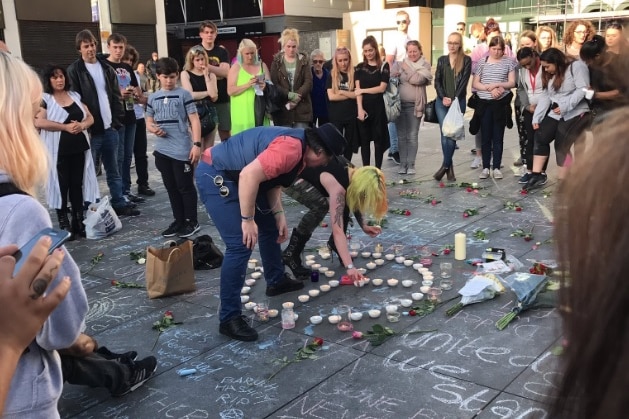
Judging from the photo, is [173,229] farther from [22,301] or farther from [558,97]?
[22,301]

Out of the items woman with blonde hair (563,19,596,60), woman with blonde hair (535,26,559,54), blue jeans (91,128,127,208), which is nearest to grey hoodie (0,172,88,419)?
blue jeans (91,128,127,208)

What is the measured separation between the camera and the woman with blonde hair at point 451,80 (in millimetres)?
8109

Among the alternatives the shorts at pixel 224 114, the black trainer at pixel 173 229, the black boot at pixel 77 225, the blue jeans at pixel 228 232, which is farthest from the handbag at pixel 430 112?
the blue jeans at pixel 228 232

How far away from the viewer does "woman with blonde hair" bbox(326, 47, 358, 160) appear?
8219 mm

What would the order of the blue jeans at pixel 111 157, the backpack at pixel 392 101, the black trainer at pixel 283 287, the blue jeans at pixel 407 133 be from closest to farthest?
the black trainer at pixel 283 287 < the blue jeans at pixel 111 157 < the backpack at pixel 392 101 < the blue jeans at pixel 407 133

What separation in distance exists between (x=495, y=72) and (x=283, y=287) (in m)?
4.81

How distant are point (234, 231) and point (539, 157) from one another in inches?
201

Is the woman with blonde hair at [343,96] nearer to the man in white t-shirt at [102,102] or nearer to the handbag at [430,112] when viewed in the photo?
the handbag at [430,112]

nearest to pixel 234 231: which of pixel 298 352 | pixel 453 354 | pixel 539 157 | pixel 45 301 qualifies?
pixel 298 352

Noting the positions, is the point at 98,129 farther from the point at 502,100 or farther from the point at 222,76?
the point at 502,100

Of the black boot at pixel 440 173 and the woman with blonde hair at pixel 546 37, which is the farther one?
the black boot at pixel 440 173

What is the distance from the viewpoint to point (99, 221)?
251 inches

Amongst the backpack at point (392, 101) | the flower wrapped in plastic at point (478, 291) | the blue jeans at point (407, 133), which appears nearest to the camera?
the flower wrapped in plastic at point (478, 291)

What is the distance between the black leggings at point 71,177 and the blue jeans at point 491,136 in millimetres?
5142
